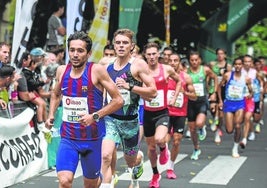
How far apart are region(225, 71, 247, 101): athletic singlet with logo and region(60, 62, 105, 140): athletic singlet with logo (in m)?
7.60

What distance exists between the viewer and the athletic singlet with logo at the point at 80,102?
702 centimetres

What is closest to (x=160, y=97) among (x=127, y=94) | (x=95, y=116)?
(x=127, y=94)

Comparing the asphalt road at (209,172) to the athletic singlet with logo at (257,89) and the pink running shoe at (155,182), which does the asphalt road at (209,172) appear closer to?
the pink running shoe at (155,182)

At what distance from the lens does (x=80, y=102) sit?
705 cm

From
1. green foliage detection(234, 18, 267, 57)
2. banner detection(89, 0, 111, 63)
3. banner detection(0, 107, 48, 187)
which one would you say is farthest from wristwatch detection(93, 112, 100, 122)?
green foliage detection(234, 18, 267, 57)

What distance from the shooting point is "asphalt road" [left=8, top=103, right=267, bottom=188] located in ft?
33.6

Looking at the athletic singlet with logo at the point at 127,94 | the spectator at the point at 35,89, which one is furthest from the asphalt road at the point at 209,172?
the athletic singlet with logo at the point at 127,94

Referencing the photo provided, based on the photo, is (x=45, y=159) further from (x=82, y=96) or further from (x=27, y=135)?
(x=82, y=96)

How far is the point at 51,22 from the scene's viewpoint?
17.2 metres

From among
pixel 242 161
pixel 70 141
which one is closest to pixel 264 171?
pixel 242 161

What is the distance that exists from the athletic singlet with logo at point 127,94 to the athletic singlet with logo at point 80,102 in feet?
4.48

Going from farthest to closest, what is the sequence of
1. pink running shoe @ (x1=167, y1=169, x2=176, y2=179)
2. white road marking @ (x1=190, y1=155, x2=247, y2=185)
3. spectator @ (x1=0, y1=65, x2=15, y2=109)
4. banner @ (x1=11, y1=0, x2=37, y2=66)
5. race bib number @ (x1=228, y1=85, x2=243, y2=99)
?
race bib number @ (x1=228, y1=85, x2=243, y2=99)
banner @ (x1=11, y1=0, x2=37, y2=66)
pink running shoe @ (x1=167, y1=169, x2=176, y2=179)
white road marking @ (x1=190, y1=155, x2=247, y2=185)
spectator @ (x1=0, y1=65, x2=15, y2=109)

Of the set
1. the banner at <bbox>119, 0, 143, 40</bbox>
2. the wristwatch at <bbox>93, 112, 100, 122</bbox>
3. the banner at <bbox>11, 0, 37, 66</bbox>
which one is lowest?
the wristwatch at <bbox>93, 112, 100, 122</bbox>

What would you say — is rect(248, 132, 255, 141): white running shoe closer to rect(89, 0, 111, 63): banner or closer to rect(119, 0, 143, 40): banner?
rect(119, 0, 143, 40): banner
